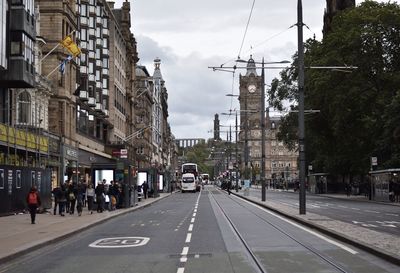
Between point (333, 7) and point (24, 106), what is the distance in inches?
1779

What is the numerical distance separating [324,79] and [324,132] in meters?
10.1

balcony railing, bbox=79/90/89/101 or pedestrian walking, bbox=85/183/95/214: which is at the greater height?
balcony railing, bbox=79/90/89/101

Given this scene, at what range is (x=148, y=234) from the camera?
71.8 feet

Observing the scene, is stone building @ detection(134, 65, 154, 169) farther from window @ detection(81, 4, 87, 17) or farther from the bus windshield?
window @ detection(81, 4, 87, 17)

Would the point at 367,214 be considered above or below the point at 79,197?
below

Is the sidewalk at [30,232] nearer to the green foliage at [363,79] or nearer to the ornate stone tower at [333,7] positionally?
the green foliage at [363,79]

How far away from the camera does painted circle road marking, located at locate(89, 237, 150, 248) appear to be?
1830 cm

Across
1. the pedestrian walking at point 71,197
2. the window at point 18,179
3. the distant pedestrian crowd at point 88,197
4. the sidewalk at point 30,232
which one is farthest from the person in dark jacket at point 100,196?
the sidewalk at point 30,232

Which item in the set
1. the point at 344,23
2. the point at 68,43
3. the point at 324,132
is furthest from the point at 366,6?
the point at 68,43

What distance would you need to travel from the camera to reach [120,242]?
757 inches

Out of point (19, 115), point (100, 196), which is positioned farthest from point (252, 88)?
point (100, 196)

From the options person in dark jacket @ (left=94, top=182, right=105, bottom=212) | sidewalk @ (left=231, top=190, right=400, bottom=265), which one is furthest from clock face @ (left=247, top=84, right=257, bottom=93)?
sidewalk @ (left=231, top=190, right=400, bottom=265)

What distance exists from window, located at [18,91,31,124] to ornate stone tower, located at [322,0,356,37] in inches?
1578

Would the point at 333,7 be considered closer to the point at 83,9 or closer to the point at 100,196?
the point at 83,9
